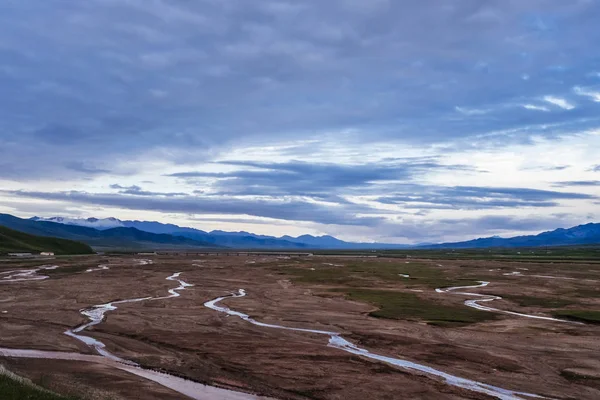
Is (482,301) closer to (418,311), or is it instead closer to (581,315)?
(581,315)

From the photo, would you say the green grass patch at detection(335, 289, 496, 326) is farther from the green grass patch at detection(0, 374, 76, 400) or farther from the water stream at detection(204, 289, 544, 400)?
the green grass patch at detection(0, 374, 76, 400)

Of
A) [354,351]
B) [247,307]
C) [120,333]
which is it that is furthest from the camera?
[247,307]

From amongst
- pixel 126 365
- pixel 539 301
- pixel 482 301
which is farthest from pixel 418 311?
pixel 126 365

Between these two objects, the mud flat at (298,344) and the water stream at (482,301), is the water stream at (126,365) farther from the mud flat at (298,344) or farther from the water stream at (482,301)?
the water stream at (482,301)

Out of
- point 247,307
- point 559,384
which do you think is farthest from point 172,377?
point 247,307

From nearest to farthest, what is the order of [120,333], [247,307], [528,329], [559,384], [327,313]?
[559,384]
[120,333]
[528,329]
[327,313]
[247,307]

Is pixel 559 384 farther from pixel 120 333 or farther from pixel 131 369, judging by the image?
pixel 120 333

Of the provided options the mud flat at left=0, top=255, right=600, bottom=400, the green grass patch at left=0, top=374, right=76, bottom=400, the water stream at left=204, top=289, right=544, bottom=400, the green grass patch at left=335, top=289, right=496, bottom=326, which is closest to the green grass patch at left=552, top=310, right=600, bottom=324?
the mud flat at left=0, top=255, right=600, bottom=400
